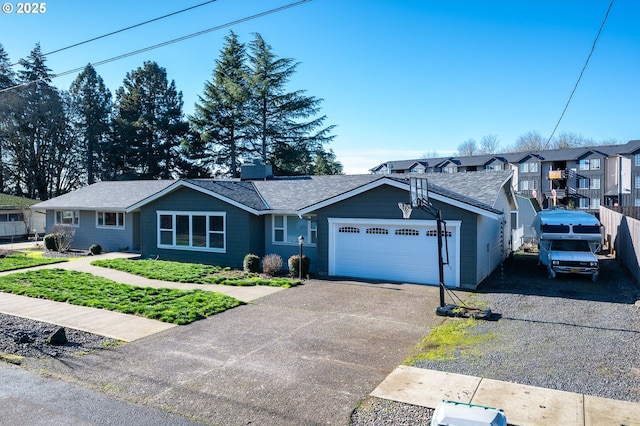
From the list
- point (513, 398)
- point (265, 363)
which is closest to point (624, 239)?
point (513, 398)

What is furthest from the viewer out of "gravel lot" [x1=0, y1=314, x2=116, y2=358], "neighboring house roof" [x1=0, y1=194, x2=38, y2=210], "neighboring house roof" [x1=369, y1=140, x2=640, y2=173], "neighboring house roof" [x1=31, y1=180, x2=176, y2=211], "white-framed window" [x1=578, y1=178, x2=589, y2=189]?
"white-framed window" [x1=578, y1=178, x2=589, y2=189]

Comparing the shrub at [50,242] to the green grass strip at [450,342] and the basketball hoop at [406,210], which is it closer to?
the basketball hoop at [406,210]

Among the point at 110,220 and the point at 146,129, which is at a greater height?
the point at 146,129

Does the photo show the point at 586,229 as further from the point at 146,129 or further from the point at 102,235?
the point at 146,129

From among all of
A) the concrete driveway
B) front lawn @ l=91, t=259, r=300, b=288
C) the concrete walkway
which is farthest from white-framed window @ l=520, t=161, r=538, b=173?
the concrete walkway

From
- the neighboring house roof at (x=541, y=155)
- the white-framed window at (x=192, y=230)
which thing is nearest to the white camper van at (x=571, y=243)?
the white-framed window at (x=192, y=230)

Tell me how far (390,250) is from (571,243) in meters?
6.63

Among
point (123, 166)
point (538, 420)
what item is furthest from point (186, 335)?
point (123, 166)

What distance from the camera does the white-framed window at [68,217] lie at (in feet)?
83.4

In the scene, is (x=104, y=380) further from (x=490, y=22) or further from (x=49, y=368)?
(x=490, y=22)

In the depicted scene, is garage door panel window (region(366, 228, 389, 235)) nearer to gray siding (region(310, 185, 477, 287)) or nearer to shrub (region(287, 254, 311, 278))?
gray siding (region(310, 185, 477, 287))

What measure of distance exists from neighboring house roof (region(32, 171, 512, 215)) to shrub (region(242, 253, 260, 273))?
1.88 meters

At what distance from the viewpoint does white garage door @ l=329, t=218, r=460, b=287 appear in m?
14.3

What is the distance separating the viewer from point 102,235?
24.2m
